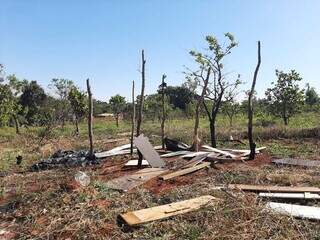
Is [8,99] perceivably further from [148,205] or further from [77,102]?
[148,205]

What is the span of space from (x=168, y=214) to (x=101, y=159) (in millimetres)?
7019

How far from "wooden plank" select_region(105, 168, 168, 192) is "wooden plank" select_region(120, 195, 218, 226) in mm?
1848

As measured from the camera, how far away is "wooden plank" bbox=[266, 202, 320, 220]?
575 centimetres

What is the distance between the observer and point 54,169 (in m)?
11.2

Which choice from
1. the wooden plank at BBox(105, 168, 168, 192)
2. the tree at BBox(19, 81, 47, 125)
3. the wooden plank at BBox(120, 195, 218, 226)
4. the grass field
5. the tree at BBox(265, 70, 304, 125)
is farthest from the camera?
the tree at BBox(19, 81, 47, 125)

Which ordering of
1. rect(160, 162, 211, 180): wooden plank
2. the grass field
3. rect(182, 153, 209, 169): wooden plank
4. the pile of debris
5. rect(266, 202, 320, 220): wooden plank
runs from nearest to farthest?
the grass field → rect(266, 202, 320, 220): wooden plank → rect(160, 162, 211, 180): wooden plank → rect(182, 153, 209, 169): wooden plank → the pile of debris

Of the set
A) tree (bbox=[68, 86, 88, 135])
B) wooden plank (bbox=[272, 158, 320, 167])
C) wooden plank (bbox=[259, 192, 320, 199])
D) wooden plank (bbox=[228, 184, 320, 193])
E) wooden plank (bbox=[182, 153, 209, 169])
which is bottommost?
wooden plank (bbox=[259, 192, 320, 199])

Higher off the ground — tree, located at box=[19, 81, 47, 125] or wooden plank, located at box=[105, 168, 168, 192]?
tree, located at box=[19, 81, 47, 125]

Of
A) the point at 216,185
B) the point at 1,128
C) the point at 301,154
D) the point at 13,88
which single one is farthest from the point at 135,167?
the point at 13,88

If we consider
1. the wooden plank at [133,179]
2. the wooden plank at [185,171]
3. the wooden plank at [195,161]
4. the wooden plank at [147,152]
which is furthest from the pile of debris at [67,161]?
the wooden plank at [185,171]

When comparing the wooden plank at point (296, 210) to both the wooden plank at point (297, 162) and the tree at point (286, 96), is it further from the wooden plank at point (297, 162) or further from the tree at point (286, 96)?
the tree at point (286, 96)

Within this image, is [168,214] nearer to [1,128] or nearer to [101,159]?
[101,159]

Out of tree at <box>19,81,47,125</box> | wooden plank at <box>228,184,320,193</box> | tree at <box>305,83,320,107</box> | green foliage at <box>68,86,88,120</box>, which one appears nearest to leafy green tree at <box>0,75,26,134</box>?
green foliage at <box>68,86,88,120</box>

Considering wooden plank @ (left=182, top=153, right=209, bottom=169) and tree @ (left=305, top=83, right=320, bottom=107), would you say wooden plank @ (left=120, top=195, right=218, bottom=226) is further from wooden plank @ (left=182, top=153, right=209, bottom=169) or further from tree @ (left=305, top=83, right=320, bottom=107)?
tree @ (left=305, top=83, right=320, bottom=107)
